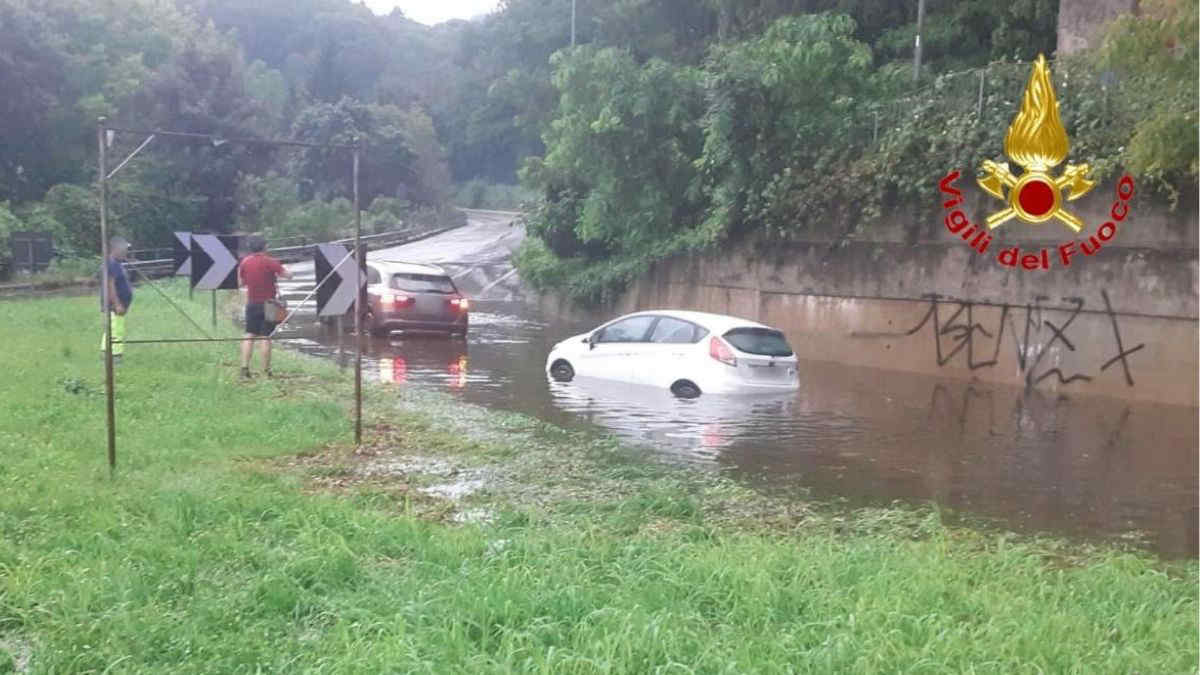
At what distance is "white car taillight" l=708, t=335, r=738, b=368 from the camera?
1325 centimetres

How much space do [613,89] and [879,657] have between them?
763 inches

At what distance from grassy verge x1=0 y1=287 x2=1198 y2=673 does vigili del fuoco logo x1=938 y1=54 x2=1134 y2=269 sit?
914cm

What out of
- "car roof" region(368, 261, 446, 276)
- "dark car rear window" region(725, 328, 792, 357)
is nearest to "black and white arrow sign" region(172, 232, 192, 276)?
"car roof" region(368, 261, 446, 276)

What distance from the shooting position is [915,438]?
11.8 meters

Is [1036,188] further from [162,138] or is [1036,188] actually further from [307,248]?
[307,248]

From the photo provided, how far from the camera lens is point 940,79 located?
18562mm

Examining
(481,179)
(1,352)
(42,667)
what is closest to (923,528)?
(42,667)

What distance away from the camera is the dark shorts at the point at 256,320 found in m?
13.2

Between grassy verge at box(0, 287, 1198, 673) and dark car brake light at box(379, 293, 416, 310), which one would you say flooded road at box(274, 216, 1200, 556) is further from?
dark car brake light at box(379, 293, 416, 310)

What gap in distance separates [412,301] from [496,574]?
15.1m

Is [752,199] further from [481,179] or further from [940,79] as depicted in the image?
[481,179]

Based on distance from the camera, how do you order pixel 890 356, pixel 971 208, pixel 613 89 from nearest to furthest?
pixel 971 208 < pixel 890 356 < pixel 613 89

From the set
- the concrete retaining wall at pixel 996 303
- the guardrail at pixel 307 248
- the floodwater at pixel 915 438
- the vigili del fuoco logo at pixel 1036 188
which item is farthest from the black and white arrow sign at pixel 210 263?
the guardrail at pixel 307 248

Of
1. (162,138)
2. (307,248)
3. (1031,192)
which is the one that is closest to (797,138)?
(1031,192)
